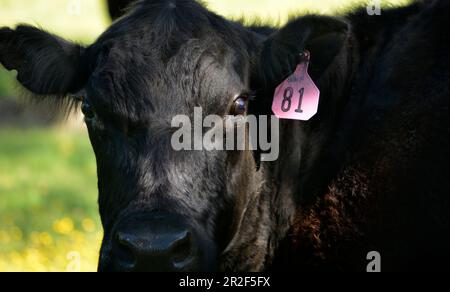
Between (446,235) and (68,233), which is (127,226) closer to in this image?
(446,235)

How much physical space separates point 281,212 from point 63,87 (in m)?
1.65

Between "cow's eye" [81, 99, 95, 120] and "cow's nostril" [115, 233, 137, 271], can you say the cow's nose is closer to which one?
"cow's nostril" [115, 233, 137, 271]

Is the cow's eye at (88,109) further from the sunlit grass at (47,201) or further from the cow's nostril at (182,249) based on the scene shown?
the sunlit grass at (47,201)

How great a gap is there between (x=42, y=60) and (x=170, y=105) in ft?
3.69

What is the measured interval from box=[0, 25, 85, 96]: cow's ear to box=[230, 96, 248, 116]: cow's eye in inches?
42.7

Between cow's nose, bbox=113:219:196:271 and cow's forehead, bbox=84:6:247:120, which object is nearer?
cow's nose, bbox=113:219:196:271

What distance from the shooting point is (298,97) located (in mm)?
5508

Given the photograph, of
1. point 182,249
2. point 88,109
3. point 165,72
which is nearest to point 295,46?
point 165,72

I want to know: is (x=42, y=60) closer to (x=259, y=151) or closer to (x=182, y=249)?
(x=259, y=151)

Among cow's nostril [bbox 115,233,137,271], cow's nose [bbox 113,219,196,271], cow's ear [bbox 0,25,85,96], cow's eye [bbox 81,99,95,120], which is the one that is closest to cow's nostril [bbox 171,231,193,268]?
cow's nose [bbox 113,219,196,271]

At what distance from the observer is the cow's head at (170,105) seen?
15.9 feet

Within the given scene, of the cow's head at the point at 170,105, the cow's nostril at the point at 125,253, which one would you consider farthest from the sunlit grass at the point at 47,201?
the cow's nostril at the point at 125,253

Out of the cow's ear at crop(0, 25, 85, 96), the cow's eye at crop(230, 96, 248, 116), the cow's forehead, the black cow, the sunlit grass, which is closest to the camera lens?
the black cow

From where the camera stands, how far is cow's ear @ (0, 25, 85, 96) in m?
5.75
